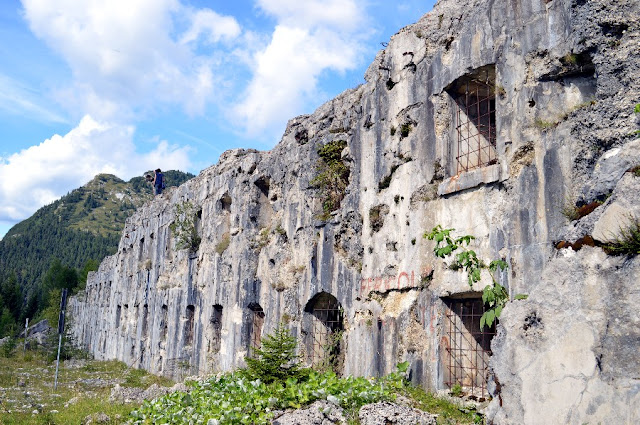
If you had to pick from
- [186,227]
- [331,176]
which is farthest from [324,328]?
[186,227]

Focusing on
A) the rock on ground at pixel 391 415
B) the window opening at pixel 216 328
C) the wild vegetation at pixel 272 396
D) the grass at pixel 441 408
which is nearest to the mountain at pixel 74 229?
the window opening at pixel 216 328

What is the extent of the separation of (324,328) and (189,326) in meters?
7.47

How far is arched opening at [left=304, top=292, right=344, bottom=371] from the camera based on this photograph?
10391 millimetres

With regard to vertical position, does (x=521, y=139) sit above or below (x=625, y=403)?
above

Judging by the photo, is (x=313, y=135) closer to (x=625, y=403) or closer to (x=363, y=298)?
(x=363, y=298)

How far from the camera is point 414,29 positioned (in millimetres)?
9359

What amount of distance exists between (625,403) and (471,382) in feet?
13.8

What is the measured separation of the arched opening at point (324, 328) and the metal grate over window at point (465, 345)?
276 centimetres

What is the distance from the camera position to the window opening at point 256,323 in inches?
535

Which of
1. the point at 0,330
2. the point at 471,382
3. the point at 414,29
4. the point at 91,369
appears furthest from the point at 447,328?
the point at 0,330

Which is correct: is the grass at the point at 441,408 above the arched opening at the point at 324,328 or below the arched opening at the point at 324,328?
below

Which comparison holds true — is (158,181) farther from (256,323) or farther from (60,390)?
(256,323)

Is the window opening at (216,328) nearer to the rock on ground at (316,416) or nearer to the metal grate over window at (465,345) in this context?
the metal grate over window at (465,345)

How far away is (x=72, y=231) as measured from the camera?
116875 millimetres
